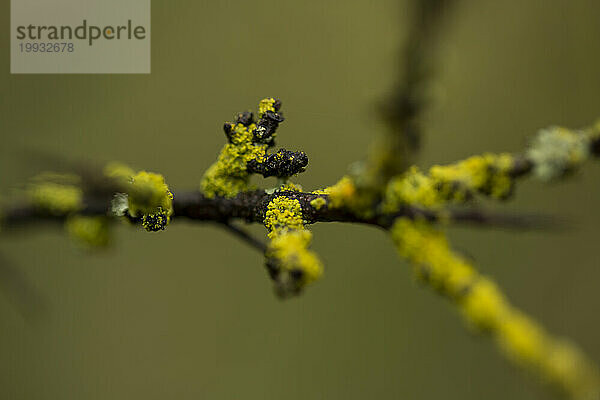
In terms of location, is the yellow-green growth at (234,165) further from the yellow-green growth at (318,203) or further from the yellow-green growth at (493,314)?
the yellow-green growth at (493,314)

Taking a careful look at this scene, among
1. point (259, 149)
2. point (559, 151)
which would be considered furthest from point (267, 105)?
point (559, 151)

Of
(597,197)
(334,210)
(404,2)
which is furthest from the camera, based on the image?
(597,197)

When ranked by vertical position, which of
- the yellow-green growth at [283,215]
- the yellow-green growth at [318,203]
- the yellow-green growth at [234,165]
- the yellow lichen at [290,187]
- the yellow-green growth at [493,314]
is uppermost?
the yellow-green growth at [234,165]

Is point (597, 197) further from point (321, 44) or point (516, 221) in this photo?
point (516, 221)

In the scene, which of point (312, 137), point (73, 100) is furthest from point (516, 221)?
A: point (73, 100)

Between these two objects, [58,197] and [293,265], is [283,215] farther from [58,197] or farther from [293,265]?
[58,197]

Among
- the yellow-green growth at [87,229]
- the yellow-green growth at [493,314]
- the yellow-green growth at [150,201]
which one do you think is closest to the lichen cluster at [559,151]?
the yellow-green growth at [493,314]
